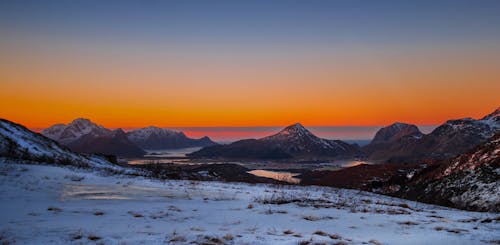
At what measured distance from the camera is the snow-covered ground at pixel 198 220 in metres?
11.4

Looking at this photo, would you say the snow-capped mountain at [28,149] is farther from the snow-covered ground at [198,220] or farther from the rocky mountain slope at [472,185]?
the rocky mountain slope at [472,185]

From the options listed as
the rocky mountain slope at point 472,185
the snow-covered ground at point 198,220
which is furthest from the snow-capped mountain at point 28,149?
the rocky mountain slope at point 472,185

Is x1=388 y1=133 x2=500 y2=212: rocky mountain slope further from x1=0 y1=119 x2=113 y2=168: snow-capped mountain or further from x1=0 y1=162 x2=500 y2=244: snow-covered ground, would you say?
x1=0 y1=119 x2=113 y2=168: snow-capped mountain

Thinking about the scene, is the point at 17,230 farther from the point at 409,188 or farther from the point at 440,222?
the point at 409,188

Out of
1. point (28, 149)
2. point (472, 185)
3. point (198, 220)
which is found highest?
point (28, 149)

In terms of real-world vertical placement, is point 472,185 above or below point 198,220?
above

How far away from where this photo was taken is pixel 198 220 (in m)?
14.7

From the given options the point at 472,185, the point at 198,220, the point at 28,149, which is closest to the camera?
the point at 198,220

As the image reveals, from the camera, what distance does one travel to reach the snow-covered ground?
11422mm

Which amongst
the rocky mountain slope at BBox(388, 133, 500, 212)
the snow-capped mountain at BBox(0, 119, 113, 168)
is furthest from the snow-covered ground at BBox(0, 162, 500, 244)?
the snow-capped mountain at BBox(0, 119, 113, 168)

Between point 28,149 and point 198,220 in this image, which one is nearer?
point 198,220

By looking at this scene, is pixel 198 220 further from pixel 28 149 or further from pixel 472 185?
pixel 28 149

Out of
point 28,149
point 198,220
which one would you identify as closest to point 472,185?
point 198,220

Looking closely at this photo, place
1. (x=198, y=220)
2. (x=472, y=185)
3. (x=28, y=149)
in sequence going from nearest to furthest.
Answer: (x=198, y=220) < (x=472, y=185) < (x=28, y=149)
